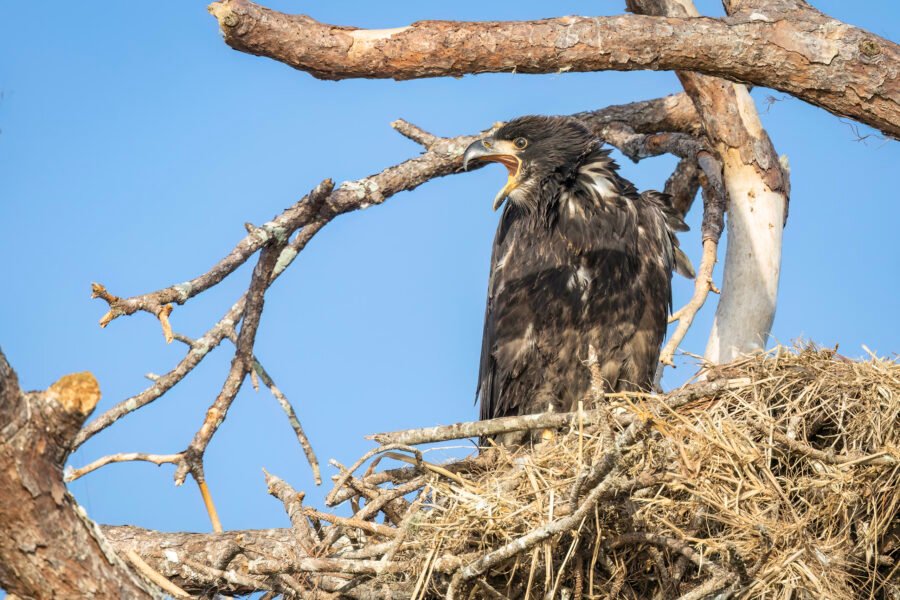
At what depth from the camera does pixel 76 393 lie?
9.07ft

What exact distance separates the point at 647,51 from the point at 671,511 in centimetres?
194

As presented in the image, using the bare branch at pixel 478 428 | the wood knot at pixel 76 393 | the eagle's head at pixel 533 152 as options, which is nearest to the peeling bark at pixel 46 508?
the wood knot at pixel 76 393

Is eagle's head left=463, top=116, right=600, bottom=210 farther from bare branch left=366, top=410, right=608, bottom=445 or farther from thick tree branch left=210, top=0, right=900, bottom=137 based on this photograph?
bare branch left=366, top=410, right=608, bottom=445

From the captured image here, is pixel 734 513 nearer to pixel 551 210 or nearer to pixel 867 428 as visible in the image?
pixel 867 428

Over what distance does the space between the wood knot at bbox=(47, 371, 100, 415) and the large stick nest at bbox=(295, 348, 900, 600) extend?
1.74 m

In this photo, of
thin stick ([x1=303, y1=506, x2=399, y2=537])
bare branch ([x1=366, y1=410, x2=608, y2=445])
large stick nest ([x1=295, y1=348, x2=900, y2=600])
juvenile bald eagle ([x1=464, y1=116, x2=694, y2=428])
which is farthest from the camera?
juvenile bald eagle ([x1=464, y1=116, x2=694, y2=428])

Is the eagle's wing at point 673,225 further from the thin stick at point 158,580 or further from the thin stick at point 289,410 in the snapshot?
the thin stick at point 158,580

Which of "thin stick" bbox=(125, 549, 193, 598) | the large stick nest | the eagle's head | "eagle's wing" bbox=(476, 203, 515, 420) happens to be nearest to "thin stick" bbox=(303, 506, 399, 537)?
the large stick nest

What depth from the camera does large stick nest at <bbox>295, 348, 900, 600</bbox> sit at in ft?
13.5

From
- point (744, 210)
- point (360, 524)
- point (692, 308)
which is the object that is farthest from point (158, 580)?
point (744, 210)

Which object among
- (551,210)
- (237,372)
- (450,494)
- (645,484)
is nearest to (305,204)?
(237,372)

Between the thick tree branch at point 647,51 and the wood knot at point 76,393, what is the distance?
2173 mm

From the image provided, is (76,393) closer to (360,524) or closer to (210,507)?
(360,524)

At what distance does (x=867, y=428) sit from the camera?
4.71 meters
